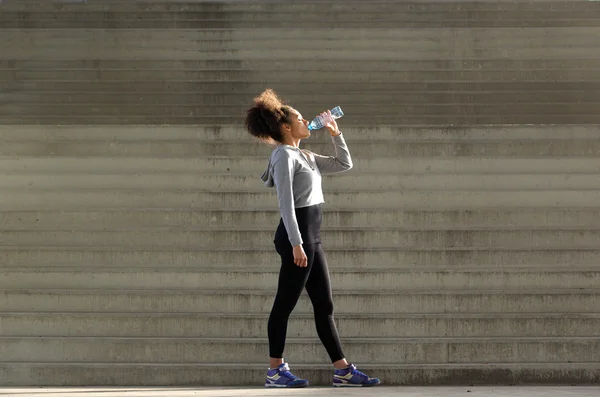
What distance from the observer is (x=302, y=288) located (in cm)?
462

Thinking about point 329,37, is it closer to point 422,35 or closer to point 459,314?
point 422,35

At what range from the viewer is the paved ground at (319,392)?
460 centimetres

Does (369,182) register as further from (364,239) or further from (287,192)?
(287,192)

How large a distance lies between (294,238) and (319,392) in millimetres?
707

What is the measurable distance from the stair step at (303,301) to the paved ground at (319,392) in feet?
2.44

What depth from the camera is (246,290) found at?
586 cm

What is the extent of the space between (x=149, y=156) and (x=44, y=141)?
0.78 meters

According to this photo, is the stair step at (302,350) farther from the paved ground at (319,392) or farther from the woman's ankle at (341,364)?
the woman's ankle at (341,364)

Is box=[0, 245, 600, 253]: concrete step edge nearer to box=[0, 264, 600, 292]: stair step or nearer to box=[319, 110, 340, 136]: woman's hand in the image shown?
box=[0, 264, 600, 292]: stair step

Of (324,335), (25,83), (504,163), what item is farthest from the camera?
(25,83)

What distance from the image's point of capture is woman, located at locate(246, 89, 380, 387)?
14.9 feet

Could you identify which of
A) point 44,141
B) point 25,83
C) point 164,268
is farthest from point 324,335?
point 25,83

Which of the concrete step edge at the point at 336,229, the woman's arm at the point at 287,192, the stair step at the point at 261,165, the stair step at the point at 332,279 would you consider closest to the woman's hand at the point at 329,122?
the woman's arm at the point at 287,192

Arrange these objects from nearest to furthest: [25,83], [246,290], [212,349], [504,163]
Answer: [212,349] < [246,290] < [504,163] < [25,83]
